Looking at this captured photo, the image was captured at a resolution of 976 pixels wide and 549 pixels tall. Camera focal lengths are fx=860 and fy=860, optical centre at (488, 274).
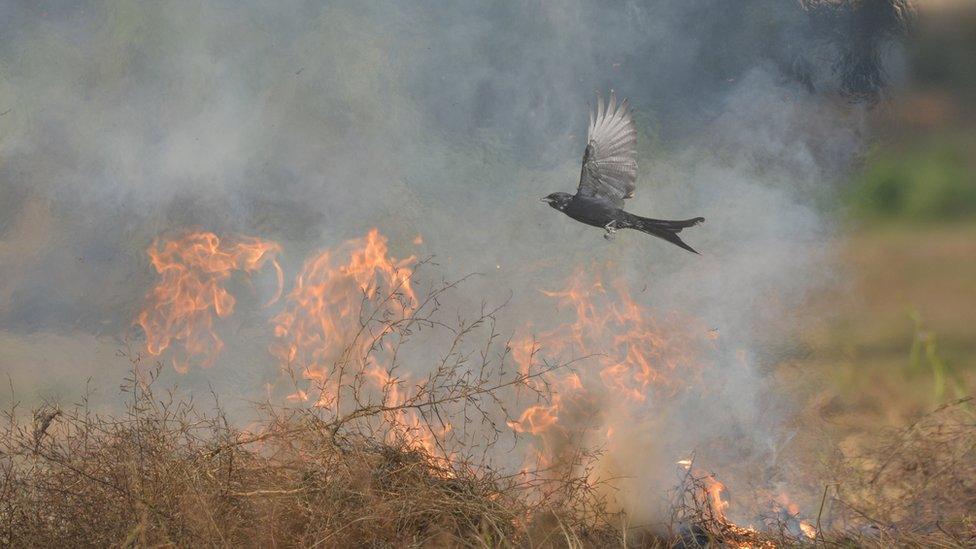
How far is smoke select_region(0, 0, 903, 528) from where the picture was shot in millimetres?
6180

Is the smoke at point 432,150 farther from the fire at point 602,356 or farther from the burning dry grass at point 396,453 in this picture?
the burning dry grass at point 396,453

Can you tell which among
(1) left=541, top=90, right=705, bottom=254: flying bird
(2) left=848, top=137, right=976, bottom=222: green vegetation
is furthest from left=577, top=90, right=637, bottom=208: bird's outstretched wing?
(2) left=848, top=137, right=976, bottom=222: green vegetation

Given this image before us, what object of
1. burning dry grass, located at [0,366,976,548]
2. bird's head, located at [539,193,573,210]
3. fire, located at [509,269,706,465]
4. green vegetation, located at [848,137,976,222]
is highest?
bird's head, located at [539,193,573,210]

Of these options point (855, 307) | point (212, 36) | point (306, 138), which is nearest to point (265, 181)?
→ point (306, 138)

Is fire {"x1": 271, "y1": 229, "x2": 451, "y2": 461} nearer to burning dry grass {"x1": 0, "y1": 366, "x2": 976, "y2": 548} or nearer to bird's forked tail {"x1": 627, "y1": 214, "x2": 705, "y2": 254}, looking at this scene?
burning dry grass {"x1": 0, "y1": 366, "x2": 976, "y2": 548}

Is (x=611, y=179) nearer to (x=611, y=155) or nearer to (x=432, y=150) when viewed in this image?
(x=611, y=155)

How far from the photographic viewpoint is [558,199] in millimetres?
6309

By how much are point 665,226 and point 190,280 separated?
11.7 ft

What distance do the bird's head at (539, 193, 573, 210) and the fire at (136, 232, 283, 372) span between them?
2.08 meters

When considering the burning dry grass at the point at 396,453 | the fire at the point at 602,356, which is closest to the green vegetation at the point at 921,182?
the burning dry grass at the point at 396,453

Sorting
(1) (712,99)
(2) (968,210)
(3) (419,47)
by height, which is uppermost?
(3) (419,47)

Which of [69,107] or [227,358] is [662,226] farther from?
[69,107]

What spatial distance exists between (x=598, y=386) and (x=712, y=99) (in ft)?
7.38

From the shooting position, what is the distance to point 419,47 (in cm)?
641
